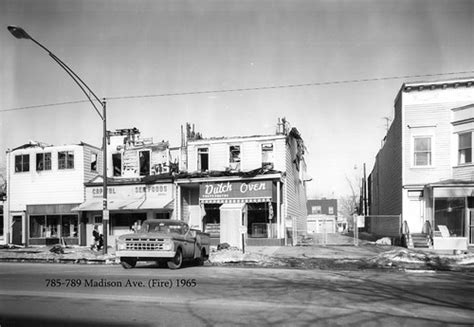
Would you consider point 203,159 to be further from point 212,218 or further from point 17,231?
point 17,231

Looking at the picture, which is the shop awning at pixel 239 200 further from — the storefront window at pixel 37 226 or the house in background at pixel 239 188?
the storefront window at pixel 37 226

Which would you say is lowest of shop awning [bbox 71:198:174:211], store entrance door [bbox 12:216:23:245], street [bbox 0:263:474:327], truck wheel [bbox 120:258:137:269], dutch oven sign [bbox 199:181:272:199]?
store entrance door [bbox 12:216:23:245]

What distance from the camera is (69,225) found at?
3131 centimetres

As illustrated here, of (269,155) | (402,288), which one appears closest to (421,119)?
(269,155)

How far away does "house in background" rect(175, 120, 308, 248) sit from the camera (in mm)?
27234

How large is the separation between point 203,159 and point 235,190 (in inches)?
159

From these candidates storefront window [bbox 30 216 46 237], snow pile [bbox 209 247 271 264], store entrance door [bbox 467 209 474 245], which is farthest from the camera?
storefront window [bbox 30 216 46 237]

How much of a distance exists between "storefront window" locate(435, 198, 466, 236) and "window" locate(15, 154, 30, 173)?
28583mm

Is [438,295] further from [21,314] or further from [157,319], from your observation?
[21,314]

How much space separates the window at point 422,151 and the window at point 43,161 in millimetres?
25451

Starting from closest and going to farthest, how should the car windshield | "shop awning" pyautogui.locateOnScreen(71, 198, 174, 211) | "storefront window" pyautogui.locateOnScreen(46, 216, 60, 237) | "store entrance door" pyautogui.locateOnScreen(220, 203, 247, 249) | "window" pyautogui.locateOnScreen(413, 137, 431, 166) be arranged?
1. the car windshield
2. "window" pyautogui.locateOnScreen(413, 137, 431, 166)
3. "store entrance door" pyautogui.locateOnScreen(220, 203, 247, 249)
4. "shop awning" pyautogui.locateOnScreen(71, 198, 174, 211)
5. "storefront window" pyautogui.locateOnScreen(46, 216, 60, 237)


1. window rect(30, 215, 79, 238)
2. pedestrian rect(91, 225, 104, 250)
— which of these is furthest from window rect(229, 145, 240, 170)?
window rect(30, 215, 79, 238)

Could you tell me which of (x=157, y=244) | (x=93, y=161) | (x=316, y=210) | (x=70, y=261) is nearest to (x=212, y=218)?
(x=93, y=161)

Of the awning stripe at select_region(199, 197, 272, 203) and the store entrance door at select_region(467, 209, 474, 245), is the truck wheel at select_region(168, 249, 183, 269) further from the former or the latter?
the store entrance door at select_region(467, 209, 474, 245)
